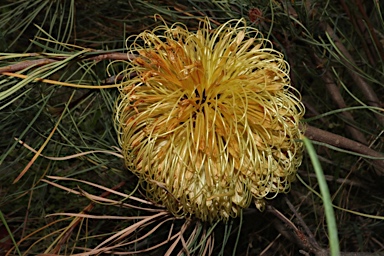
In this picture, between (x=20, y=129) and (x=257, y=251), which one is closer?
(x=20, y=129)

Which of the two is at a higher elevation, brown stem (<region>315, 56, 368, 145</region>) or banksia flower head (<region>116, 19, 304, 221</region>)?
→ banksia flower head (<region>116, 19, 304, 221</region>)

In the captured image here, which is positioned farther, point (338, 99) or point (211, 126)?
point (338, 99)

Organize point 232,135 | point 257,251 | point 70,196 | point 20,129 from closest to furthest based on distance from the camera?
point 232,135, point 20,129, point 257,251, point 70,196

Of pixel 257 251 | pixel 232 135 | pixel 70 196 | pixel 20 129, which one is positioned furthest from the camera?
pixel 70 196

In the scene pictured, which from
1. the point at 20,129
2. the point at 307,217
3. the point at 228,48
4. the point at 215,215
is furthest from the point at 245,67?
the point at 307,217

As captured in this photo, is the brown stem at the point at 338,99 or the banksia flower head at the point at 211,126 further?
the brown stem at the point at 338,99

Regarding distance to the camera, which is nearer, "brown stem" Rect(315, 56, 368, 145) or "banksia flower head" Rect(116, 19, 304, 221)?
"banksia flower head" Rect(116, 19, 304, 221)

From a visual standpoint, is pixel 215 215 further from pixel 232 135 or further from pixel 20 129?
pixel 20 129

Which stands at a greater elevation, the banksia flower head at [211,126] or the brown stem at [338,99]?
the banksia flower head at [211,126]
